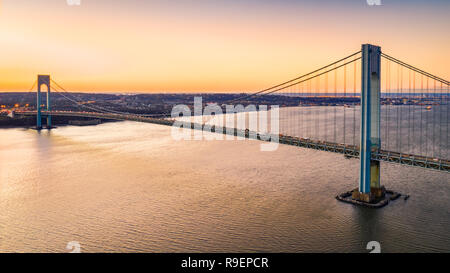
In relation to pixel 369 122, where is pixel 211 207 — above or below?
below

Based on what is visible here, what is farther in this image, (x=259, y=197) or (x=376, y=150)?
(x=259, y=197)

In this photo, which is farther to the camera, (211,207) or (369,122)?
(211,207)

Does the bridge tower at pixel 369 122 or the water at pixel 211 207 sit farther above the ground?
the bridge tower at pixel 369 122

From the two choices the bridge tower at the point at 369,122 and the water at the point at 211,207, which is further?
the bridge tower at the point at 369,122
